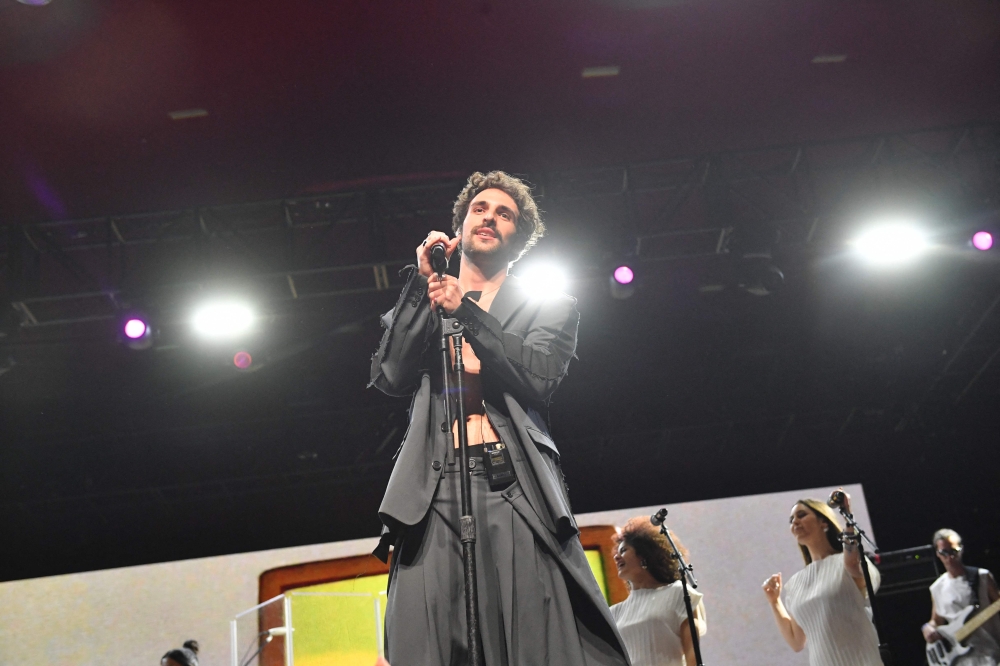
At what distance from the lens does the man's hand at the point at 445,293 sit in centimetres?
185

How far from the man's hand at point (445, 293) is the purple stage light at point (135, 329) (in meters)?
4.85

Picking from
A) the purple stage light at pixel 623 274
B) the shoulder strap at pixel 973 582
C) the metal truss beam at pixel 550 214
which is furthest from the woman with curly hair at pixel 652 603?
the shoulder strap at pixel 973 582

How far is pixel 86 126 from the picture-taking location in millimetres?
5250

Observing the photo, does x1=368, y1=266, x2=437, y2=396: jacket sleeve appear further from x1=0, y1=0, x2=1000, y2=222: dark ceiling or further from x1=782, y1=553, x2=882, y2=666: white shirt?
x1=0, y1=0, x2=1000, y2=222: dark ceiling

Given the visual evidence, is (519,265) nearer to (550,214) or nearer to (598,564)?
(550,214)

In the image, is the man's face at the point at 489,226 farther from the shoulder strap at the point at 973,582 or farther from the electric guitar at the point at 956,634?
the shoulder strap at the point at 973,582

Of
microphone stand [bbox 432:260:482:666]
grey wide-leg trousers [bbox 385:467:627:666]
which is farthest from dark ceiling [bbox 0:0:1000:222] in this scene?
grey wide-leg trousers [bbox 385:467:627:666]

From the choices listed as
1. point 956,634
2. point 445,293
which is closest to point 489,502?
point 445,293

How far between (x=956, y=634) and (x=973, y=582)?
377 mm

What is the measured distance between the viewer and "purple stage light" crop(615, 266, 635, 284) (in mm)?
6344

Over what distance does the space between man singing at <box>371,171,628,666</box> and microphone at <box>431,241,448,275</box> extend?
0.01 metres

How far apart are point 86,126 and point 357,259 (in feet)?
6.60

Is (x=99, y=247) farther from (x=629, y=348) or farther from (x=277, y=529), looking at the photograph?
(x=629, y=348)

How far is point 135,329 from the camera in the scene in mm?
6109
